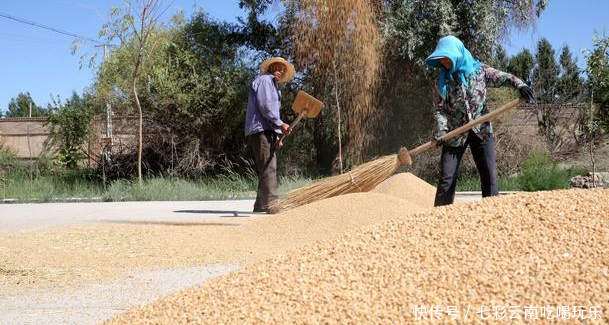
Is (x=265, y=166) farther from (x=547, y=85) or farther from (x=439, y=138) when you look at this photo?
(x=547, y=85)

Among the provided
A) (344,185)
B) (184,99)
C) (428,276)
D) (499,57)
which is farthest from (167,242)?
(499,57)

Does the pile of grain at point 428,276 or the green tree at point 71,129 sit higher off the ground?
the green tree at point 71,129

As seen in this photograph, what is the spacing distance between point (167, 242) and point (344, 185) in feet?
6.46

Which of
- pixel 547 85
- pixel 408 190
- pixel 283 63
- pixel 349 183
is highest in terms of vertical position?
pixel 547 85

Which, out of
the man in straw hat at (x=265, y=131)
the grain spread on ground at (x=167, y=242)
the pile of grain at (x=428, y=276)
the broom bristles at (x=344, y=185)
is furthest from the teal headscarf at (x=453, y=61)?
the man in straw hat at (x=265, y=131)

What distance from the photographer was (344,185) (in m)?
6.89

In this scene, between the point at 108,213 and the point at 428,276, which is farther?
the point at 108,213

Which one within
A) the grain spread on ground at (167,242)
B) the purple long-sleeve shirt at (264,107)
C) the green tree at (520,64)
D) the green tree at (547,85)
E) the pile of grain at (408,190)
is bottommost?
the grain spread on ground at (167,242)

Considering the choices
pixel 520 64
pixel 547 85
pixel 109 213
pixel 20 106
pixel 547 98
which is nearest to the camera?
pixel 109 213

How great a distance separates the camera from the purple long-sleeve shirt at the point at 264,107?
772cm

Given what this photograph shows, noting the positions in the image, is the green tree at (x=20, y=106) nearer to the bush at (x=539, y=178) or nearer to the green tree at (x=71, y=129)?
the green tree at (x=71, y=129)

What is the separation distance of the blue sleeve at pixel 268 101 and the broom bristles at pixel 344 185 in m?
1.03

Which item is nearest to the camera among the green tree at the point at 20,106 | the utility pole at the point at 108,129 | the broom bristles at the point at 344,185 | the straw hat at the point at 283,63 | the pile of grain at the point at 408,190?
the broom bristles at the point at 344,185

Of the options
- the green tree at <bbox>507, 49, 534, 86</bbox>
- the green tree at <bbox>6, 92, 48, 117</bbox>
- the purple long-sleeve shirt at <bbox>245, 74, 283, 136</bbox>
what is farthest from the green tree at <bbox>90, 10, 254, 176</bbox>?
the green tree at <bbox>6, 92, 48, 117</bbox>
